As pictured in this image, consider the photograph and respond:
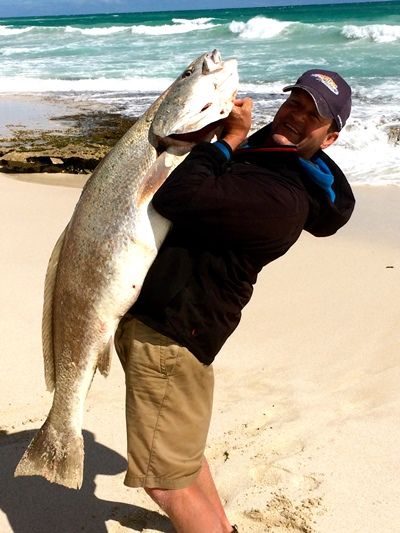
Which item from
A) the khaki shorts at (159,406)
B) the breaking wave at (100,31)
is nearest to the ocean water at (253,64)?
the breaking wave at (100,31)

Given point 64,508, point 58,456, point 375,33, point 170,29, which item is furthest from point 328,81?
point 170,29

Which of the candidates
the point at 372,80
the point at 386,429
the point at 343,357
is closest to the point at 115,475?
the point at 386,429

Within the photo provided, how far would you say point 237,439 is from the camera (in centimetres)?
393

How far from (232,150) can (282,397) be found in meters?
2.37

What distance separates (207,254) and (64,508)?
71.4 inches

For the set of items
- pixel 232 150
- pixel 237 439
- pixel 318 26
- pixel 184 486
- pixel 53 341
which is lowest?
pixel 318 26

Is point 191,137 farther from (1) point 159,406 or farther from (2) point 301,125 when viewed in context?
(1) point 159,406

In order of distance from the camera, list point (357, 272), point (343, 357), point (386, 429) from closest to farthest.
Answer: point (386, 429), point (343, 357), point (357, 272)

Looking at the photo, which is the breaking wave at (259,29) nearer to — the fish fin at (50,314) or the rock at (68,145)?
the rock at (68,145)

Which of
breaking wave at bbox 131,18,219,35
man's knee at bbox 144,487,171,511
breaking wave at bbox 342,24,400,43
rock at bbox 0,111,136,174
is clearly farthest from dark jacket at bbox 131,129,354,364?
breaking wave at bbox 131,18,219,35

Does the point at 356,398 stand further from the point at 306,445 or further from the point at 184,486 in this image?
the point at 184,486

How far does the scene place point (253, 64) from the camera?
25.9 metres

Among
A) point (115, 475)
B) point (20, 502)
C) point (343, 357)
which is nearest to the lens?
point (20, 502)

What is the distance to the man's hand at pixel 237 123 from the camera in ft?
7.93
